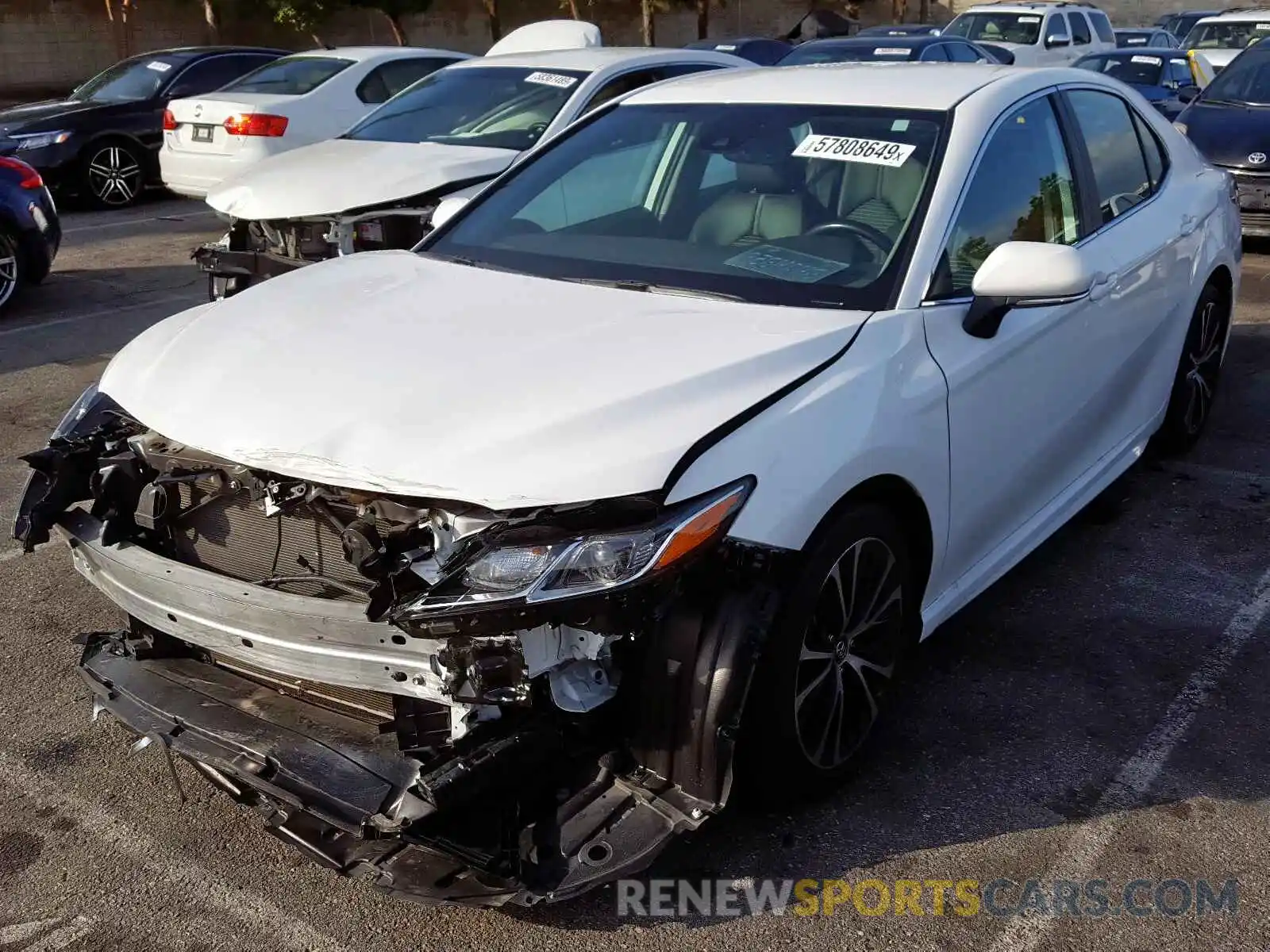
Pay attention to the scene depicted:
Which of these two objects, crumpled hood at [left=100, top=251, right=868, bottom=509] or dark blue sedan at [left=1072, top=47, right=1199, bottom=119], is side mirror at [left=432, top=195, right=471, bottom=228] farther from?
dark blue sedan at [left=1072, top=47, right=1199, bottom=119]

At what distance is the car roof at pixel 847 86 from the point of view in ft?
13.1

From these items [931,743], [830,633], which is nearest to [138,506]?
[830,633]

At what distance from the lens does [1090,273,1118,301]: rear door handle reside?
414 cm

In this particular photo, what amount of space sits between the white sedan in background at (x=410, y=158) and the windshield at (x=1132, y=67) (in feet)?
27.0

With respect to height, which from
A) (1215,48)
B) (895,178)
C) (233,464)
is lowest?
(1215,48)

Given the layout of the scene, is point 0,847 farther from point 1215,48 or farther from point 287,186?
point 1215,48

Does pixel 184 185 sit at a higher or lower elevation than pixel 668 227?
lower

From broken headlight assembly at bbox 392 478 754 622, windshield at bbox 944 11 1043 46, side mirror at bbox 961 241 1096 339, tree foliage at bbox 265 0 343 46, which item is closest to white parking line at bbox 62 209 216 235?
windshield at bbox 944 11 1043 46

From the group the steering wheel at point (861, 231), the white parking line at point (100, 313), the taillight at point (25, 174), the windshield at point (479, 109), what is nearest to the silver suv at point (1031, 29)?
the windshield at point (479, 109)

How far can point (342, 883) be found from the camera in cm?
308

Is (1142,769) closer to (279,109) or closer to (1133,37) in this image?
(279,109)

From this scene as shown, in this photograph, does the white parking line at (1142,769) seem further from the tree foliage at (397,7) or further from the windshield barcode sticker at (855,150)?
the tree foliage at (397,7)

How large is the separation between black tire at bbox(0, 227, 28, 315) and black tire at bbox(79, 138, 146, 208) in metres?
4.69

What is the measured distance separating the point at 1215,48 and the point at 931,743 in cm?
1920
